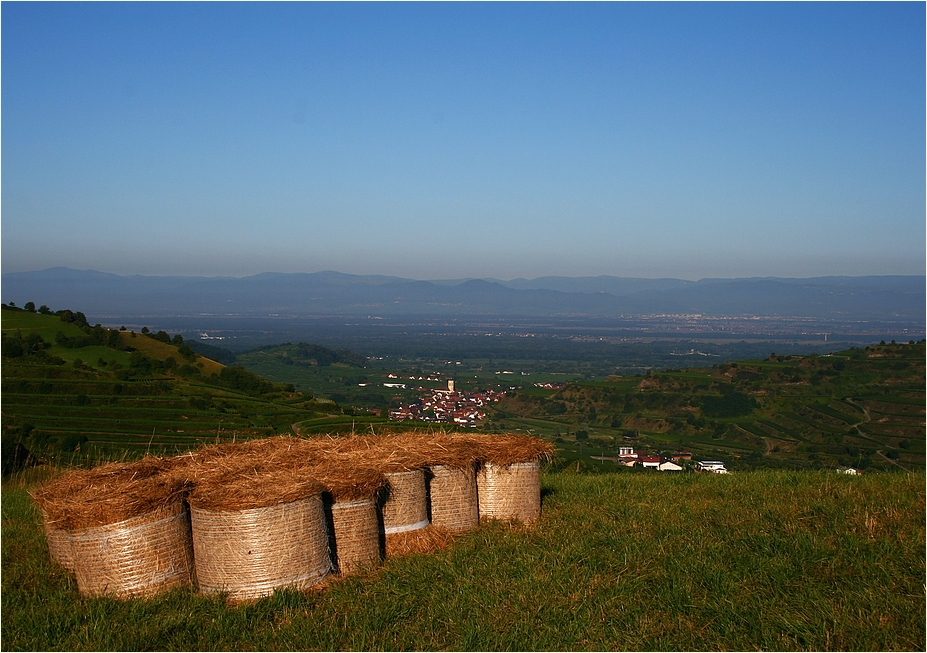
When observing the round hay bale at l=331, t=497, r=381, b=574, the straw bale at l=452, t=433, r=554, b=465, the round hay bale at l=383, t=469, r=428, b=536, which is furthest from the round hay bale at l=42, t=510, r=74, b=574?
the straw bale at l=452, t=433, r=554, b=465

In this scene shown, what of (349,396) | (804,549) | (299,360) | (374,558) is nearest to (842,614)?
(804,549)

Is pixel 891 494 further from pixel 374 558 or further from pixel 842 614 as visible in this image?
pixel 374 558

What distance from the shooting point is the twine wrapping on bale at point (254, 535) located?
6.00m

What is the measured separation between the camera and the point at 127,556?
19.5 ft

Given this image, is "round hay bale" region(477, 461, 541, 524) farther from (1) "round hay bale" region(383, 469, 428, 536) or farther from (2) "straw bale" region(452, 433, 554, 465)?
(1) "round hay bale" region(383, 469, 428, 536)

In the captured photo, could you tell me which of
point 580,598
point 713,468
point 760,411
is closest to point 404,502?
point 580,598

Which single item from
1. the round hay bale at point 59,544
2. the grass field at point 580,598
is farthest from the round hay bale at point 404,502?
the round hay bale at point 59,544

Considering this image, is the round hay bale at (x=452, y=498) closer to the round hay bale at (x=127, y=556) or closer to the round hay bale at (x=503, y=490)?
the round hay bale at (x=503, y=490)

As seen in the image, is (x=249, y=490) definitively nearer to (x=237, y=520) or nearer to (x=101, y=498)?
(x=237, y=520)

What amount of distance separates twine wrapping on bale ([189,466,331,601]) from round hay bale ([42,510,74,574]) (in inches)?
36.2

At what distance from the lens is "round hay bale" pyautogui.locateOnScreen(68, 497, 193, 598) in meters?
5.93

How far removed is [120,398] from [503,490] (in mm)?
16914

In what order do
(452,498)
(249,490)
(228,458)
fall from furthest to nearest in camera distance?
(452,498), (228,458), (249,490)

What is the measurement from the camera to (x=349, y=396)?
142ft
